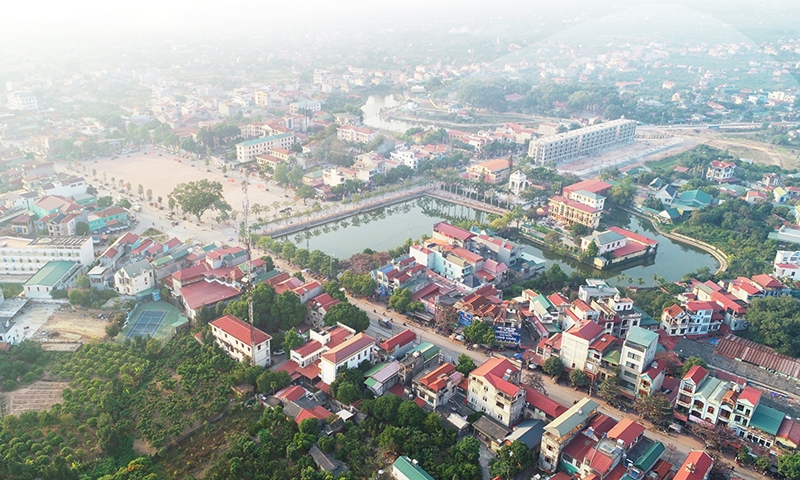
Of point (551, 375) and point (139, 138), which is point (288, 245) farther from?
point (139, 138)

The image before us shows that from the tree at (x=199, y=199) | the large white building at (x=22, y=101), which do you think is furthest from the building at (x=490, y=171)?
the large white building at (x=22, y=101)

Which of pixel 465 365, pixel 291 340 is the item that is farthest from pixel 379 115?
pixel 465 365

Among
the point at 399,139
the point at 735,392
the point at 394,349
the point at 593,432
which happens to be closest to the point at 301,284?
the point at 394,349

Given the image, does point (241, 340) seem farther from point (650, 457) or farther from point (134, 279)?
point (650, 457)

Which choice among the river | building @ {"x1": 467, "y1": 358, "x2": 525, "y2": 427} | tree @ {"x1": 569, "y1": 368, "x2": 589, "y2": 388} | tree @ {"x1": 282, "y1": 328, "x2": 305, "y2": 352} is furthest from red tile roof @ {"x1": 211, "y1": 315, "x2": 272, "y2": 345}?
tree @ {"x1": 569, "y1": 368, "x2": 589, "y2": 388}

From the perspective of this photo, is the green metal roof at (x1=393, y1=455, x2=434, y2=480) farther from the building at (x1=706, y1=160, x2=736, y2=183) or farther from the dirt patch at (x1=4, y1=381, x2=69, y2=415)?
the building at (x1=706, y1=160, x2=736, y2=183)

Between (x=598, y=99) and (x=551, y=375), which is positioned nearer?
(x=551, y=375)
